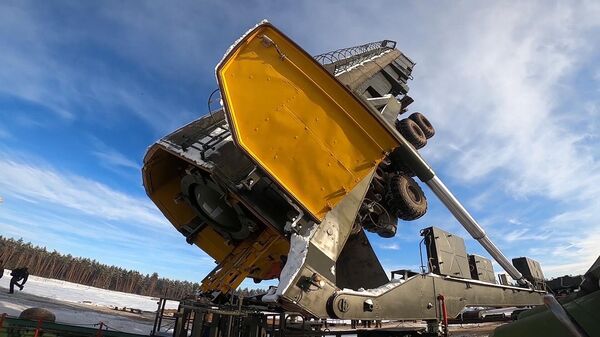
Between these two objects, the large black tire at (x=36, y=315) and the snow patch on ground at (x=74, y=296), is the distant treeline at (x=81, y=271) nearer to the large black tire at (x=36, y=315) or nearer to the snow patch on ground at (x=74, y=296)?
the snow patch on ground at (x=74, y=296)

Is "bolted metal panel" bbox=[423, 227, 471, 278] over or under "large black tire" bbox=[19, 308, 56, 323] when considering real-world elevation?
over

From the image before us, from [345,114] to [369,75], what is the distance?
6.42 m

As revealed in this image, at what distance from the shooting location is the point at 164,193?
10047mm

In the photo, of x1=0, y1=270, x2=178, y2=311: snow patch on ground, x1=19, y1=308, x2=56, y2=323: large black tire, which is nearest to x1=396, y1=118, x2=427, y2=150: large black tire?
x1=19, y1=308, x2=56, y2=323: large black tire

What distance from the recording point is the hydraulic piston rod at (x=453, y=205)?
8797 mm

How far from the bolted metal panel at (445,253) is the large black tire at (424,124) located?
4.07 m

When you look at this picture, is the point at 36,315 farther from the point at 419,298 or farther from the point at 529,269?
the point at 529,269

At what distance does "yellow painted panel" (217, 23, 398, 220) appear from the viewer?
247 inches

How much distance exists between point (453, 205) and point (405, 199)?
5.45ft

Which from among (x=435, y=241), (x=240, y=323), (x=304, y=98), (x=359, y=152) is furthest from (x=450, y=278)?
(x=304, y=98)

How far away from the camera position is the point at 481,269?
9094 millimetres

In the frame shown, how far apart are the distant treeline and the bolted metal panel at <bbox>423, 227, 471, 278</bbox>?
6124 centimetres

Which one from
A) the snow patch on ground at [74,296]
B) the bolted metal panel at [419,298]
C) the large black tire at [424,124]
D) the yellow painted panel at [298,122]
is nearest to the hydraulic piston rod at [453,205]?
the bolted metal panel at [419,298]

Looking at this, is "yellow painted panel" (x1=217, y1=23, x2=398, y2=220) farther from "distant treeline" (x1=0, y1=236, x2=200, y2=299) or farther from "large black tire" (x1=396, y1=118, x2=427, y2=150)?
"distant treeline" (x1=0, y1=236, x2=200, y2=299)
